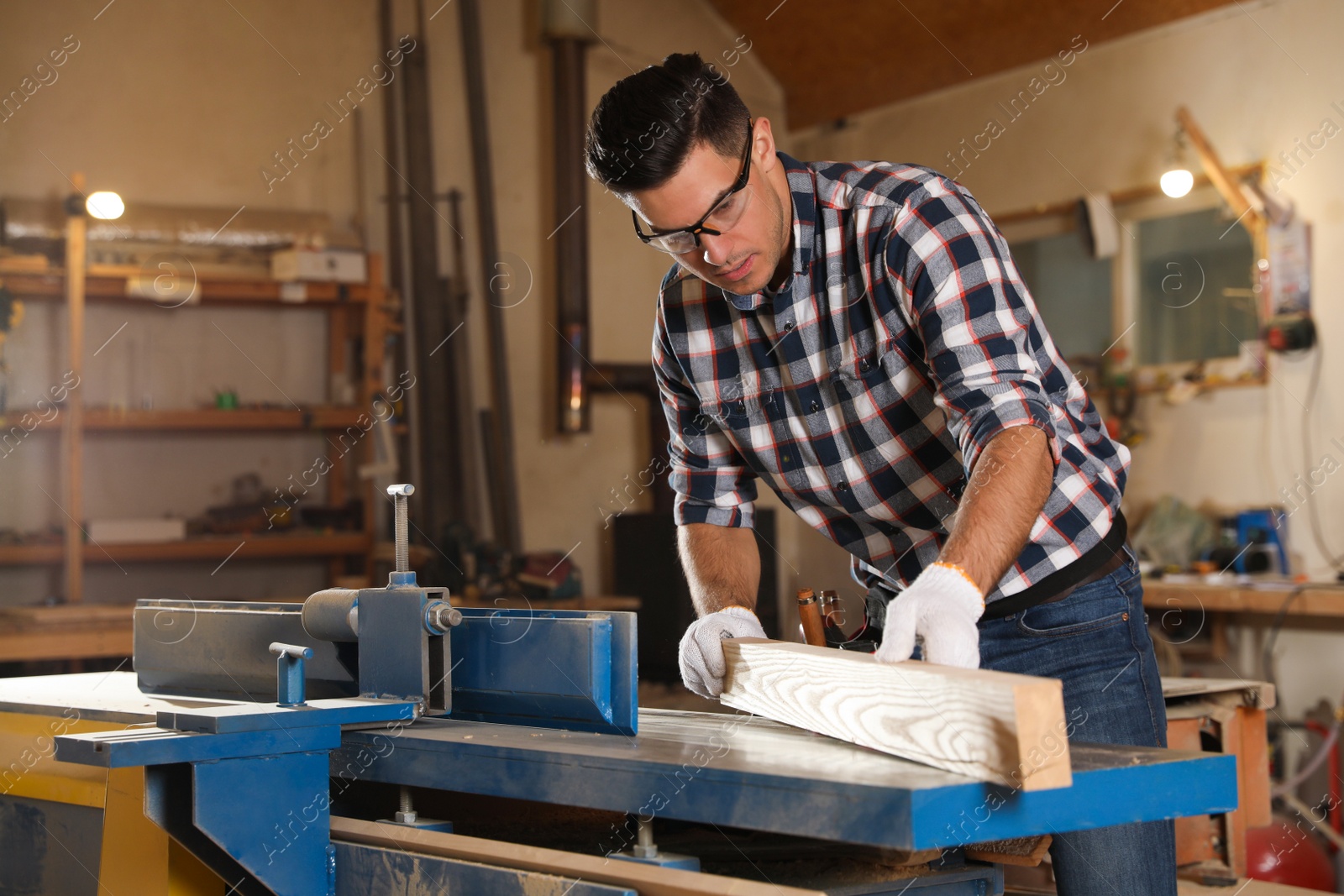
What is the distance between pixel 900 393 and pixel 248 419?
10.6 ft

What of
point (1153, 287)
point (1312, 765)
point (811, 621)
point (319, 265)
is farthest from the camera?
point (1153, 287)

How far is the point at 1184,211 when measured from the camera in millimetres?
4262

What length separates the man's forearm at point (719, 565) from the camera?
1.67 metres

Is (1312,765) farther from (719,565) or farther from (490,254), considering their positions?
(490,254)

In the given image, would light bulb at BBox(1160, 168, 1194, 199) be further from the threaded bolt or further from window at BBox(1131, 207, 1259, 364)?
the threaded bolt

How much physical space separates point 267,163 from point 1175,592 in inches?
144

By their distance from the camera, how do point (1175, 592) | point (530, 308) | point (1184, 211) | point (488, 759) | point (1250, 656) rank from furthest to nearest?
point (530, 308)
point (1184, 211)
point (1250, 656)
point (1175, 592)
point (488, 759)

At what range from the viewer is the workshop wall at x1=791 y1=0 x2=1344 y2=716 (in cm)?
388

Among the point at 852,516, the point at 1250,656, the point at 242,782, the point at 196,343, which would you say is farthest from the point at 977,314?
the point at 196,343

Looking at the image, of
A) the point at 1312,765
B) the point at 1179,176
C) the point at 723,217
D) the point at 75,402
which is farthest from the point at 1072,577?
the point at 75,402

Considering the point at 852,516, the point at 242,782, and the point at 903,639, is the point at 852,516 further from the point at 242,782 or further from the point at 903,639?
the point at 242,782

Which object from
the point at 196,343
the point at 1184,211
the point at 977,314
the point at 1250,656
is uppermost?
the point at 1184,211

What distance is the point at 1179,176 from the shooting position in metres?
4.05

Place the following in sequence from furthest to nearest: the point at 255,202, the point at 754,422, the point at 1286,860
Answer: the point at 255,202 → the point at 1286,860 → the point at 754,422
